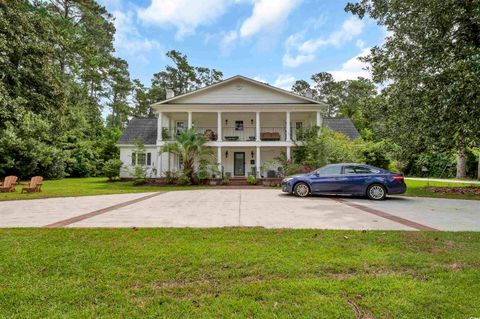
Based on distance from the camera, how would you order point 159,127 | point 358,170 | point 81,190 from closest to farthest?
1. point 358,170
2. point 81,190
3. point 159,127

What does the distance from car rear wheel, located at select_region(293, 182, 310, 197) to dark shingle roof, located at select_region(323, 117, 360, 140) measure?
14.2 m

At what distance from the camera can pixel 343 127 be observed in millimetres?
25578

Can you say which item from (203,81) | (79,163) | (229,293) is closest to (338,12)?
(229,293)

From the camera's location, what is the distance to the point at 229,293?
2.99 metres

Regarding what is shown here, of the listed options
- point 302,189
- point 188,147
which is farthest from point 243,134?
point 302,189

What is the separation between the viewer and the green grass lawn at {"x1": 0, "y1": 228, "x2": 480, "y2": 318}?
8.84 feet

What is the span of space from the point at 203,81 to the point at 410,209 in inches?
1723

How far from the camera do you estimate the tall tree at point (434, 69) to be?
927 cm

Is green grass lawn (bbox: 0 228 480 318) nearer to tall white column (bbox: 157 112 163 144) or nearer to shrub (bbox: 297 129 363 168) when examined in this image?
shrub (bbox: 297 129 363 168)

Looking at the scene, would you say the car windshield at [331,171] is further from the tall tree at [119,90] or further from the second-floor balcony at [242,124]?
the tall tree at [119,90]

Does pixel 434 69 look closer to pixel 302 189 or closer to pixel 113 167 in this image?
pixel 302 189

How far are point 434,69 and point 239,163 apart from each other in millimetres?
15592

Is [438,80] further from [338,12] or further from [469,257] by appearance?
[469,257]

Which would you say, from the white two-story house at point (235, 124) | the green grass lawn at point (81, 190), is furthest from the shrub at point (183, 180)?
the white two-story house at point (235, 124)
